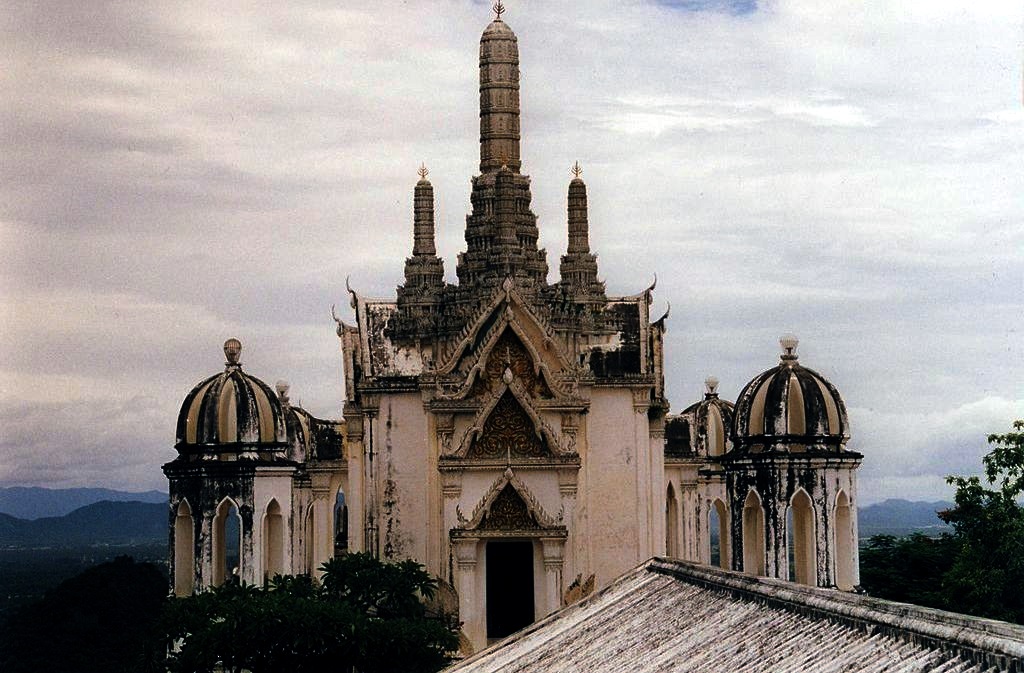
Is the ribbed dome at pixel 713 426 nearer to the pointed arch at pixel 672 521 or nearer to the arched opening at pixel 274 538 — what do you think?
the pointed arch at pixel 672 521

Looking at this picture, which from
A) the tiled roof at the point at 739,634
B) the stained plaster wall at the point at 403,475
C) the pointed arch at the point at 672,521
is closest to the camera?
the tiled roof at the point at 739,634

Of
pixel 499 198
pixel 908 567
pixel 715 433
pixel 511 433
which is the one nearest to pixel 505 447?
pixel 511 433

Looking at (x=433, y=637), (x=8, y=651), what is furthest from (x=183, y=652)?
(x=8, y=651)

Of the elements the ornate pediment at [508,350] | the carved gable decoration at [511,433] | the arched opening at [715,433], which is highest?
the ornate pediment at [508,350]

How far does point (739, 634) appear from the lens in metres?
21.9

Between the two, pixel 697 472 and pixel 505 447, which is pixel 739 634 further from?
pixel 697 472

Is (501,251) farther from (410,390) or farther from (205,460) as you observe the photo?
(205,460)

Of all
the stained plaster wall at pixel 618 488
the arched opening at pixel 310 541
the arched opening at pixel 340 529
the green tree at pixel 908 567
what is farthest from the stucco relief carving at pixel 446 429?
the green tree at pixel 908 567

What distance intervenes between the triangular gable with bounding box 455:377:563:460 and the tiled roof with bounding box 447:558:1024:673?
1038 centimetres

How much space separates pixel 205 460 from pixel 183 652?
10188mm

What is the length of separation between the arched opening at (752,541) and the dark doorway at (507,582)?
6603 millimetres

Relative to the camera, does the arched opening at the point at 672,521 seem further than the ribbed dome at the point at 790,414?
Yes

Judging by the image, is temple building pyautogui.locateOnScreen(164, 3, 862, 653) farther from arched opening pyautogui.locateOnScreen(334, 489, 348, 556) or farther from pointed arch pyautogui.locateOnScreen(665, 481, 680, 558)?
arched opening pyautogui.locateOnScreen(334, 489, 348, 556)

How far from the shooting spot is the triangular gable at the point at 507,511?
43.0 meters
